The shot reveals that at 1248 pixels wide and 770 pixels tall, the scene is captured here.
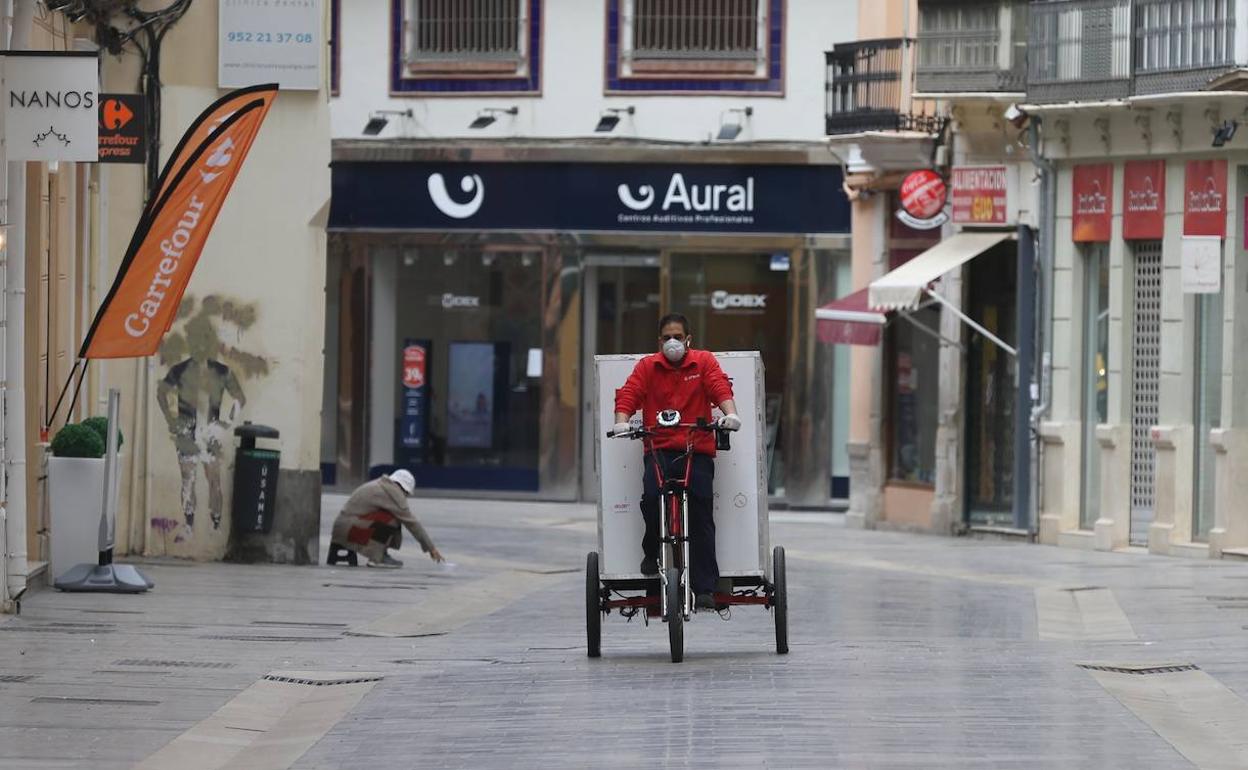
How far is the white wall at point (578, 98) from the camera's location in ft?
106

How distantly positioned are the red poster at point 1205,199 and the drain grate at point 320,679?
44.6ft

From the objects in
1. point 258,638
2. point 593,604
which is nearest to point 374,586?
point 258,638

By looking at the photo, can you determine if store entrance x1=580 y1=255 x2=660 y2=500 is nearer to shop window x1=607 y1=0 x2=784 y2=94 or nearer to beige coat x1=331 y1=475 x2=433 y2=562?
shop window x1=607 y1=0 x2=784 y2=94

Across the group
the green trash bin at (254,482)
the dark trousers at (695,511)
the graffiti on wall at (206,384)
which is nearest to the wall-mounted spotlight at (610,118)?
the graffiti on wall at (206,384)

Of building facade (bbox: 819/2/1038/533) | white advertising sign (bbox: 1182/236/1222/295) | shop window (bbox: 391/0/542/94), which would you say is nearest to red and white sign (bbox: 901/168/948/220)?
building facade (bbox: 819/2/1038/533)

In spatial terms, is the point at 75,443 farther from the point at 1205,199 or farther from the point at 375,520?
the point at 1205,199

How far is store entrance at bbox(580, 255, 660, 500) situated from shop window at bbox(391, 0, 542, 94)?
8.33 ft

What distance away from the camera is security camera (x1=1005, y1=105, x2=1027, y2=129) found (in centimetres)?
2674

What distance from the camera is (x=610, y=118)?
107 feet

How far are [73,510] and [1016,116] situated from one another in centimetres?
1265

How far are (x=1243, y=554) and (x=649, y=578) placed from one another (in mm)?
11494

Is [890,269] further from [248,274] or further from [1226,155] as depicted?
[248,274]

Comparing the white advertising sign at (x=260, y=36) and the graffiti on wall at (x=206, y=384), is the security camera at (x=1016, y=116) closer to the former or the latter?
the white advertising sign at (x=260, y=36)

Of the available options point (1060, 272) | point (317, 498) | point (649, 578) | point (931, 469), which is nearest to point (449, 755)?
point (649, 578)
